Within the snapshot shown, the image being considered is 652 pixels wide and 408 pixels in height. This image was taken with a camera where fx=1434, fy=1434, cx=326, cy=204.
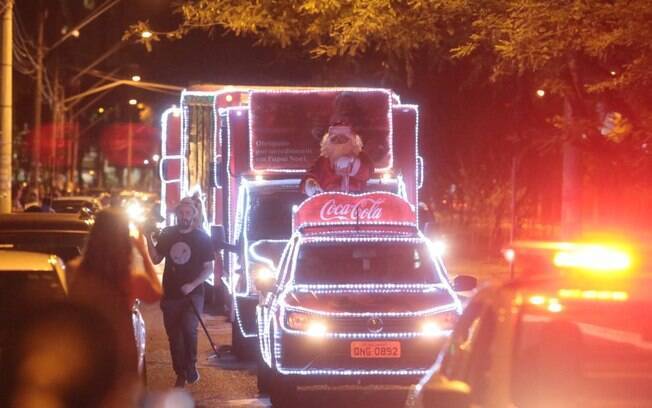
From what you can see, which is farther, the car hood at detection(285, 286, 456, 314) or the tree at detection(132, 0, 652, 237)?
the tree at detection(132, 0, 652, 237)

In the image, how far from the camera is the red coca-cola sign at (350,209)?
578 inches

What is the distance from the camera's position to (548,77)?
20000 mm

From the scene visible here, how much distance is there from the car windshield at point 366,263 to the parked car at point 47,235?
2.40 m

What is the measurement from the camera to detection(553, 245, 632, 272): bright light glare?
539 cm

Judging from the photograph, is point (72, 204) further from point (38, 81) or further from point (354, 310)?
point (354, 310)

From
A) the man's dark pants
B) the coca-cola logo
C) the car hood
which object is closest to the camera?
the car hood

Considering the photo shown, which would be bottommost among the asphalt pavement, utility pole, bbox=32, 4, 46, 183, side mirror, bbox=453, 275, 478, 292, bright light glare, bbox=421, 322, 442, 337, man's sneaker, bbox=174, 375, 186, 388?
the asphalt pavement

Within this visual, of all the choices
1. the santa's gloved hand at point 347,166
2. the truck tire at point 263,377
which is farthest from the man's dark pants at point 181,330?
the santa's gloved hand at point 347,166

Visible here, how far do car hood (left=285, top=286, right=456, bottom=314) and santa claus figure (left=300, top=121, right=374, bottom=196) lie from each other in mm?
5016

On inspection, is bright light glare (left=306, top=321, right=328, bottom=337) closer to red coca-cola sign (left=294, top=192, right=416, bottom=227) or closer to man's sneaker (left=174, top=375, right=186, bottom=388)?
man's sneaker (left=174, top=375, right=186, bottom=388)

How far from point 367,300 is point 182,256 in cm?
257

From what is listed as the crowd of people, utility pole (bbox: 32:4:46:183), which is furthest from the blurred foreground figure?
utility pole (bbox: 32:4:46:183)

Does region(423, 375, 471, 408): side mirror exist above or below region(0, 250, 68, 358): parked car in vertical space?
below

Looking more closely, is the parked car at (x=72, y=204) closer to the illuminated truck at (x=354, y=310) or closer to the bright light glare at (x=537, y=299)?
the illuminated truck at (x=354, y=310)
